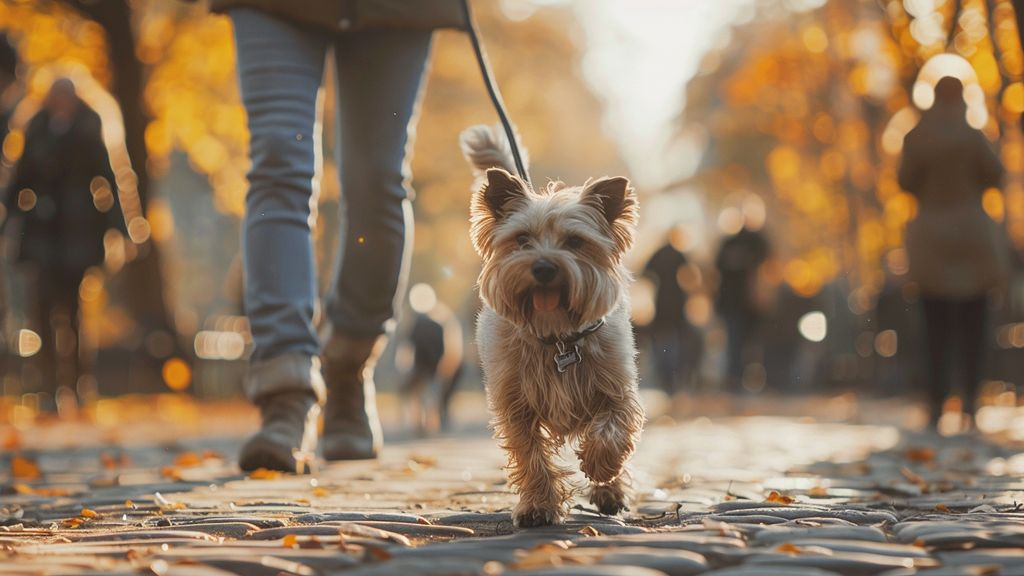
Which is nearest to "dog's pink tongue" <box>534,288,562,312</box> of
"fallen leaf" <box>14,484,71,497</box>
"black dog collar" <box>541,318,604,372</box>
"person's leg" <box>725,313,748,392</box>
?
"black dog collar" <box>541,318,604,372</box>

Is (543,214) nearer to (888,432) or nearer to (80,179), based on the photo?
(888,432)

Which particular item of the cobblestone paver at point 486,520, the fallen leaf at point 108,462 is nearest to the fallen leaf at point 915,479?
the cobblestone paver at point 486,520

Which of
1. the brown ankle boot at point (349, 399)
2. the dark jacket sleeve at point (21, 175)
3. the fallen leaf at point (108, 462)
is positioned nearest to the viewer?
the brown ankle boot at point (349, 399)

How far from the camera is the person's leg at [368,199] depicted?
6.55 m

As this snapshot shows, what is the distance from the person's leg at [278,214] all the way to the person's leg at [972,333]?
7.83m

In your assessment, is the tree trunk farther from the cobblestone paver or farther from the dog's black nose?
the dog's black nose

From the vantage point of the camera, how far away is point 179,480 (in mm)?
6504

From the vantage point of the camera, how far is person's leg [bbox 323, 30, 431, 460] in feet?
21.5

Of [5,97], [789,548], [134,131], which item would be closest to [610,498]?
[789,548]

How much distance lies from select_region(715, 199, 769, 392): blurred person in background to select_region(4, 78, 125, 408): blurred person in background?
32.1 feet

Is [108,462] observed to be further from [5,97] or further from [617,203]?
[5,97]

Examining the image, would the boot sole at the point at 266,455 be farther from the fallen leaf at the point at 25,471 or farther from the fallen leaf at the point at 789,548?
the fallen leaf at the point at 789,548

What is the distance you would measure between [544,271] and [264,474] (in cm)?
194

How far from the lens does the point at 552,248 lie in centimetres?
503
